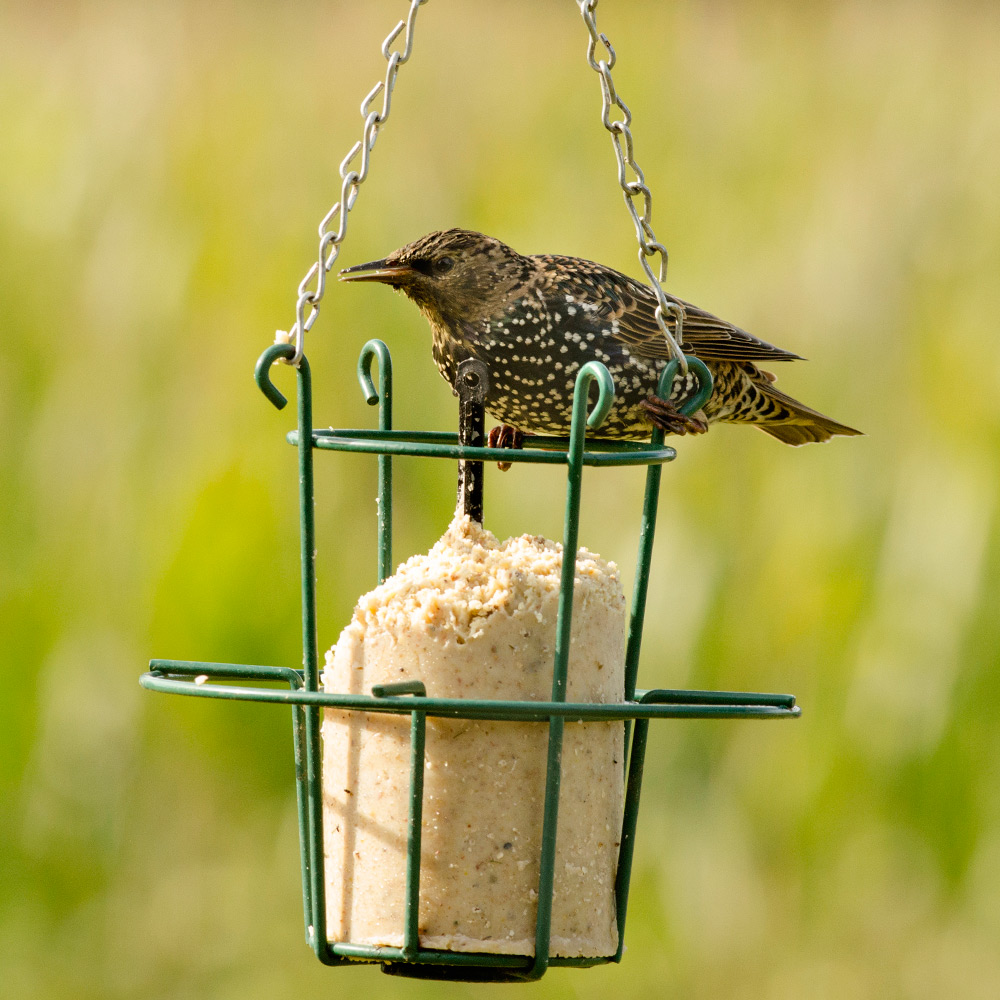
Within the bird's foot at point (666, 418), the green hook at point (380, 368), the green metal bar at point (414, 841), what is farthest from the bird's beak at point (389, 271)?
the green metal bar at point (414, 841)

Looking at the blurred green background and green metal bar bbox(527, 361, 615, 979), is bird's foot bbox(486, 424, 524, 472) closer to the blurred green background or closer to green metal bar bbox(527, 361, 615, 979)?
the blurred green background

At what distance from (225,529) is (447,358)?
4.51ft

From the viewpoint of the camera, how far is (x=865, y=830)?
4.64 meters

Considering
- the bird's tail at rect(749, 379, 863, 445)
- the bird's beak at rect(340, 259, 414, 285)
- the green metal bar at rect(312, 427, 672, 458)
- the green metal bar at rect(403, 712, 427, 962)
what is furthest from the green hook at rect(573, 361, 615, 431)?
the bird's tail at rect(749, 379, 863, 445)

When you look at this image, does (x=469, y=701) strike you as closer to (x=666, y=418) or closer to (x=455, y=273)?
(x=666, y=418)

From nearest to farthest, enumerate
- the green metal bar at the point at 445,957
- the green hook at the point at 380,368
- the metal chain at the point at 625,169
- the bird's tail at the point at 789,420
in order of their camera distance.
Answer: the green metal bar at the point at 445,957
the metal chain at the point at 625,169
the green hook at the point at 380,368
the bird's tail at the point at 789,420

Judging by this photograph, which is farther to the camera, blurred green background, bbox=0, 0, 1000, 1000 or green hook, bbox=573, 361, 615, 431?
blurred green background, bbox=0, 0, 1000, 1000

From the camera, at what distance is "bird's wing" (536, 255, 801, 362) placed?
3344mm

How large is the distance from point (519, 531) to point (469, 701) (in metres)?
1.99

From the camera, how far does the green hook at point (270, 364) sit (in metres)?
2.46

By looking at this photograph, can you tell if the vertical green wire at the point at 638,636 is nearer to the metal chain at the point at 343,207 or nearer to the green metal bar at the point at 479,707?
the green metal bar at the point at 479,707

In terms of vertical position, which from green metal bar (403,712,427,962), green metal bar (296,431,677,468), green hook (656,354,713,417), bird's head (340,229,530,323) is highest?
bird's head (340,229,530,323)

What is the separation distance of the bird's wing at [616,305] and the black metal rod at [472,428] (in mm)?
569

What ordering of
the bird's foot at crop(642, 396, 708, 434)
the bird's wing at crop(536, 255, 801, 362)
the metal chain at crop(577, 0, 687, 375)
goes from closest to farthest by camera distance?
the metal chain at crop(577, 0, 687, 375)
the bird's foot at crop(642, 396, 708, 434)
the bird's wing at crop(536, 255, 801, 362)
